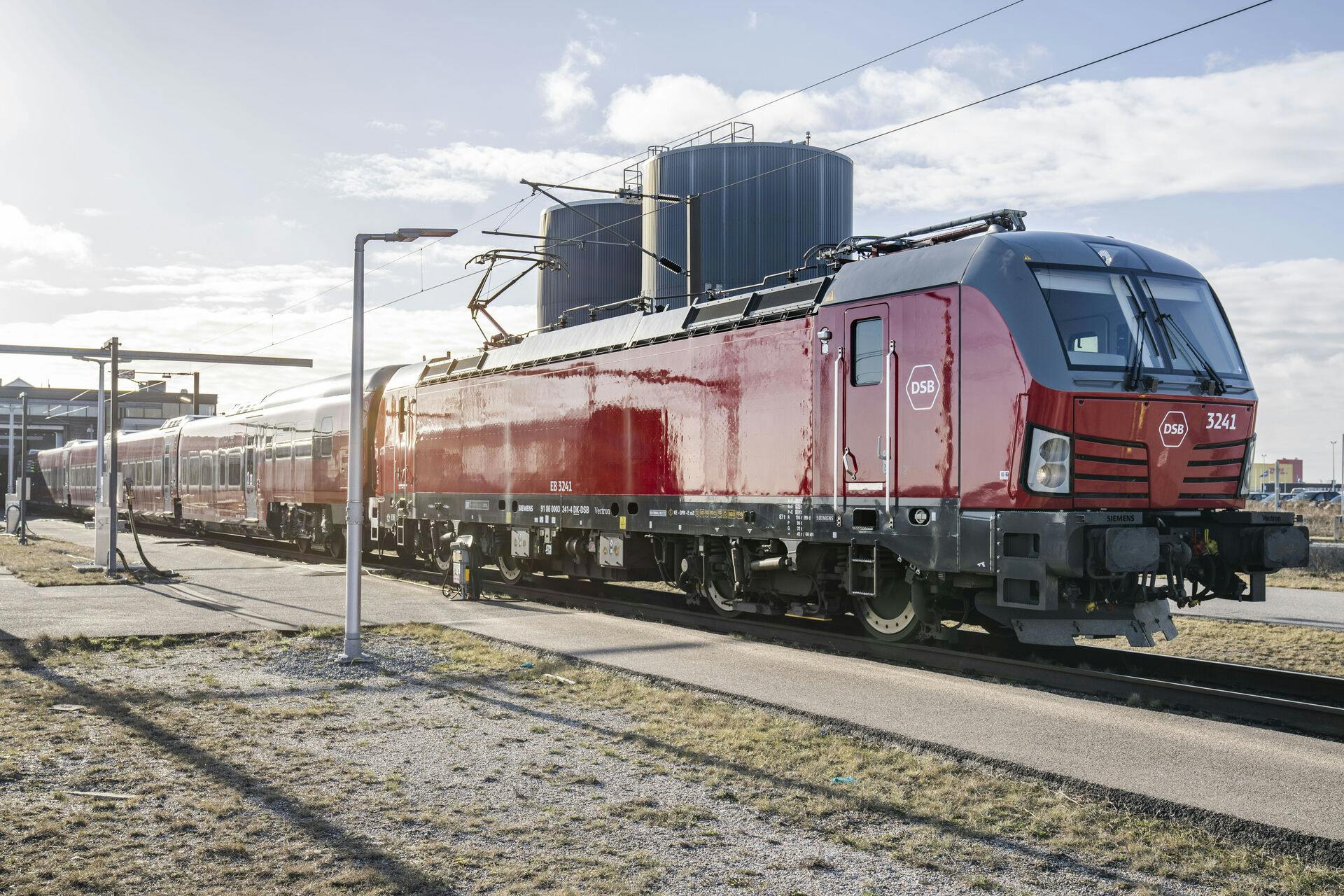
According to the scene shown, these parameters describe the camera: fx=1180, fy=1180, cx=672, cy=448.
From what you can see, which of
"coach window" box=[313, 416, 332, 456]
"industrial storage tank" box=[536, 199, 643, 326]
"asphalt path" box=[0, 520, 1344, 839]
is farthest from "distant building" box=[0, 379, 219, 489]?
"asphalt path" box=[0, 520, 1344, 839]

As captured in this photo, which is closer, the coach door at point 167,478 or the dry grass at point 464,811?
the dry grass at point 464,811

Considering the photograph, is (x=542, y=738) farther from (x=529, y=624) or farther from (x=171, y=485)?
(x=171, y=485)

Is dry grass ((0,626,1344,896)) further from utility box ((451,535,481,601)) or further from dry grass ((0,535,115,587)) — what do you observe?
dry grass ((0,535,115,587))

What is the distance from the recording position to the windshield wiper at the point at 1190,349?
1105 centimetres

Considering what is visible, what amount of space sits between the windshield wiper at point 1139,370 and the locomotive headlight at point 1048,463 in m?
0.90

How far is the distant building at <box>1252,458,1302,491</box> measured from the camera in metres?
76.8

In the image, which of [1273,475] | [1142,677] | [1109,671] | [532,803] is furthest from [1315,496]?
[532,803]

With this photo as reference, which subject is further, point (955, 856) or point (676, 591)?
point (676, 591)

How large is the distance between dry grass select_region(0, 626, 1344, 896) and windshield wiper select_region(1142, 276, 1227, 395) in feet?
17.6

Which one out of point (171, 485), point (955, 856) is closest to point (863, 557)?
point (955, 856)

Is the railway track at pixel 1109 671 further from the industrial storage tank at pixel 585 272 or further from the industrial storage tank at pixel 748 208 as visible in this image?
the industrial storage tank at pixel 585 272

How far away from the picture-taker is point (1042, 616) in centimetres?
1059

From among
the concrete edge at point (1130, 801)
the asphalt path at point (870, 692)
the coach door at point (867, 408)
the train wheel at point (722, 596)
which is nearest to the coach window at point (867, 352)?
the coach door at point (867, 408)

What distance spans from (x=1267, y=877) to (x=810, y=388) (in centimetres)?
785
